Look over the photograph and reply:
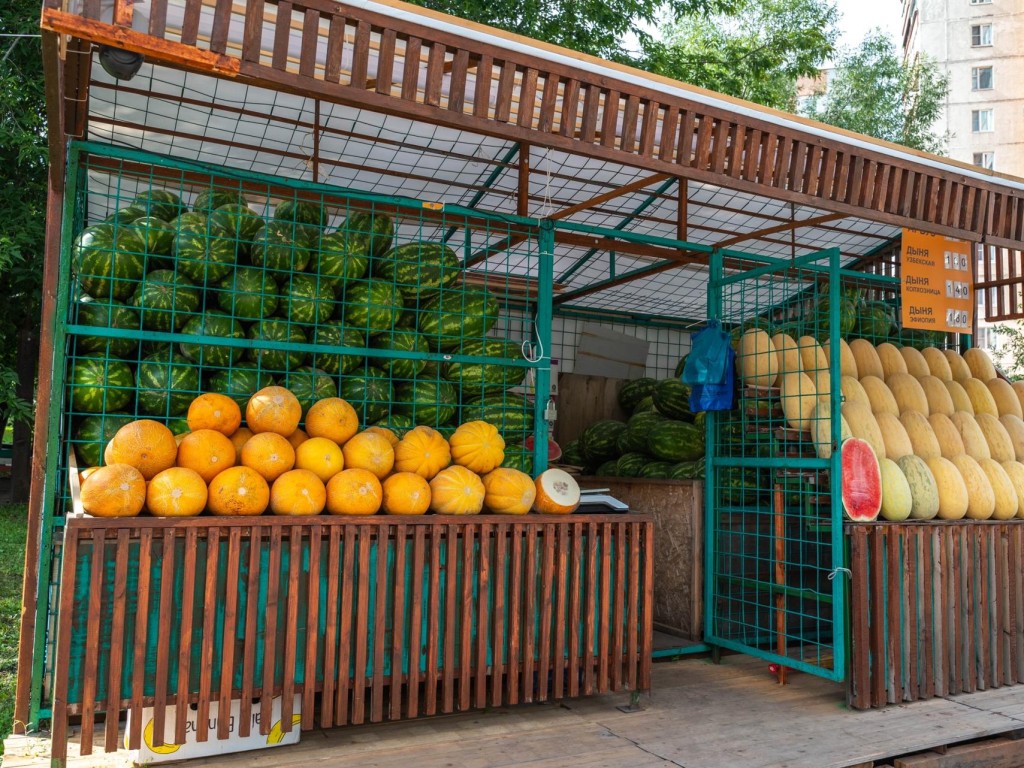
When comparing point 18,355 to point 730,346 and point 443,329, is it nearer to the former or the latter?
point 443,329

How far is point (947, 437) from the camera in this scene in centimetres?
511

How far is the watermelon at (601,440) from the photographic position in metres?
6.93

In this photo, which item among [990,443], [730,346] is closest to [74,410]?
[730,346]

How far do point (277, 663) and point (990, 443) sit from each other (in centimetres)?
461

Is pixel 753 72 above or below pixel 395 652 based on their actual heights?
above

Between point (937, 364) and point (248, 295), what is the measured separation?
453cm

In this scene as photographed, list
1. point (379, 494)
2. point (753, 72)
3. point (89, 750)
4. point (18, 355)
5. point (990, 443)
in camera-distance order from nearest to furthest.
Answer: point (89, 750), point (379, 494), point (990, 443), point (18, 355), point (753, 72)

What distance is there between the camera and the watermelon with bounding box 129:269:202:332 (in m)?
3.77

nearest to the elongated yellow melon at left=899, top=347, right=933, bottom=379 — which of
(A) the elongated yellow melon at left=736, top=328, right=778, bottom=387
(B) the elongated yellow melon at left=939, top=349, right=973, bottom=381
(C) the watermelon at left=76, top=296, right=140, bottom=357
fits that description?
(B) the elongated yellow melon at left=939, top=349, right=973, bottom=381

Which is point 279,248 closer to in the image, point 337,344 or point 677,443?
point 337,344

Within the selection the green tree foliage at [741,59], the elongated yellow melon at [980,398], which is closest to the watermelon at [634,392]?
the elongated yellow melon at [980,398]

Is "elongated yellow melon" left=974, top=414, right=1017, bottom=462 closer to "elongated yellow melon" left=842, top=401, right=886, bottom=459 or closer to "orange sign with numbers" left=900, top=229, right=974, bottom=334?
"orange sign with numbers" left=900, top=229, right=974, bottom=334

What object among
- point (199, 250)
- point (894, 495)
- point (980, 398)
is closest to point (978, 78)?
point (980, 398)

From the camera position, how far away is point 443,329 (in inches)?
175
